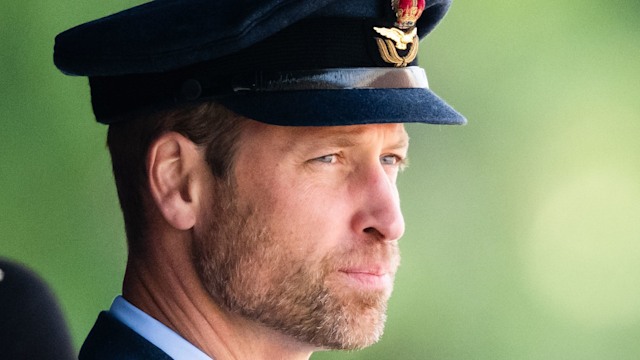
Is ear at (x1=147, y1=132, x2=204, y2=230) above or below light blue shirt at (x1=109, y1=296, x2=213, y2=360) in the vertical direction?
above

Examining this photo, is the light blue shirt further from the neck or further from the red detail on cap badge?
the red detail on cap badge

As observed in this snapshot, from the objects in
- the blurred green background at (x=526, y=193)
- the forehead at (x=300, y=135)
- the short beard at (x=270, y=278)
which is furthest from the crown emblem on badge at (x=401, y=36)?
the blurred green background at (x=526, y=193)

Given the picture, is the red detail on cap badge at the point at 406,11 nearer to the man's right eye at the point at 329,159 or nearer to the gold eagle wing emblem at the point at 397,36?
the gold eagle wing emblem at the point at 397,36

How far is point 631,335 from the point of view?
330cm

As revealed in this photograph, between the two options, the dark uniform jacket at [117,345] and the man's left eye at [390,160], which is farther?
the man's left eye at [390,160]

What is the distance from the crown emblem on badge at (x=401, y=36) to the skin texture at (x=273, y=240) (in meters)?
0.10

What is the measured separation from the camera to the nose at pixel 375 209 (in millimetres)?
1499

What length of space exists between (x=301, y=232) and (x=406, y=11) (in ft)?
1.07

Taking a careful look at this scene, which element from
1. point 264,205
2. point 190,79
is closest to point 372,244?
point 264,205

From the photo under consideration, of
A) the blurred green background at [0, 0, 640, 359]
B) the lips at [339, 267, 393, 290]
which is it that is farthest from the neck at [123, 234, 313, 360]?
the blurred green background at [0, 0, 640, 359]

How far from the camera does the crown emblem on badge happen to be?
153 cm

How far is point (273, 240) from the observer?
4.92ft

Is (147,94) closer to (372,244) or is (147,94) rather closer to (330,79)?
(330,79)

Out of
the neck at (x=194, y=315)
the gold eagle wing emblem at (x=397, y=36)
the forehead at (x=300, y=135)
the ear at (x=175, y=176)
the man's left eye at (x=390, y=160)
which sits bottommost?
the neck at (x=194, y=315)
